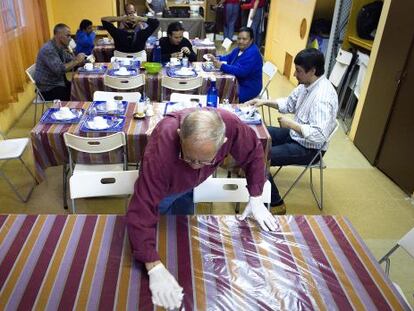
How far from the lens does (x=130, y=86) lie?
128 inches

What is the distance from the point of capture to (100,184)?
1703 millimetres

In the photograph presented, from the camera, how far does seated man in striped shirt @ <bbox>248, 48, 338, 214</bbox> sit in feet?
7.79

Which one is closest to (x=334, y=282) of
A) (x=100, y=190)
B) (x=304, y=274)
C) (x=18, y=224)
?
(x=304, y=274)

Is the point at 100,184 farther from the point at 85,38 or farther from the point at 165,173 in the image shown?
the point at 85,38

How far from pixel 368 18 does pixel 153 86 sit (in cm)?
262

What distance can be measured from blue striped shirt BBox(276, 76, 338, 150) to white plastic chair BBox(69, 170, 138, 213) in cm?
127

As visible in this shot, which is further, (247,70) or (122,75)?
(247,70)

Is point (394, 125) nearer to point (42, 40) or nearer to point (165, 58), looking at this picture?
point (165, 58)

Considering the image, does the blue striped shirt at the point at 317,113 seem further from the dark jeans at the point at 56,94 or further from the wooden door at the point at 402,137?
the dark jeans at the point at 56,94

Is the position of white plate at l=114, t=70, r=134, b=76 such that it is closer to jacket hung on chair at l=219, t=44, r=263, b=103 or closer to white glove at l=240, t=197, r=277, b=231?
jacket hung on chair at l=219, t=44, r=263, b=103

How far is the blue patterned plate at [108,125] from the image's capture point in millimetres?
2328

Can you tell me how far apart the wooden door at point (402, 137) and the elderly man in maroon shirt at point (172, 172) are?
202 centimetres

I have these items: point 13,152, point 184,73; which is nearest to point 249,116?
point 184,73

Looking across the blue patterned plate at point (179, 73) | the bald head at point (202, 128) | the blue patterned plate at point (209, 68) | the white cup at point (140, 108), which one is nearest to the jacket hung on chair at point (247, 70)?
the blue patterned plate at point (209, 68)
